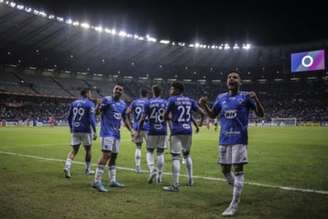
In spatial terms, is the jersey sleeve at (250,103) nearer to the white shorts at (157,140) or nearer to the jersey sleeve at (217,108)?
the jersey sleeve at (217,108)

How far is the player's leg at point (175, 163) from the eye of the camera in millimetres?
9281

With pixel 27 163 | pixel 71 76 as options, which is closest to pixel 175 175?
pixel 27 163

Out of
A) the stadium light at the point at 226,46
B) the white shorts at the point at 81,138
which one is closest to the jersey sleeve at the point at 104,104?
the white shorts at the point at 81,138

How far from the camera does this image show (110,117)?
9.80 m

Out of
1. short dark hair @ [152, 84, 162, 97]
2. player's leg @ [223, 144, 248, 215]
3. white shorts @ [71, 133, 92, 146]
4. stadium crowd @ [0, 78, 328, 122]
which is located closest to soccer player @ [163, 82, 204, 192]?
short dark hair @ [152, 84, 162, 97]

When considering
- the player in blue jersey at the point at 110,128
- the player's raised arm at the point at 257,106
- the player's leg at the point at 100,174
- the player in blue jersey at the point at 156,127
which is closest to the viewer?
the player's raised arm at the point at 257,106

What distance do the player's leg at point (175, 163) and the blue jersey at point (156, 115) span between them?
121 cm

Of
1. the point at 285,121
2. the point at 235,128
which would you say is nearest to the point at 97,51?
the point at 285,121

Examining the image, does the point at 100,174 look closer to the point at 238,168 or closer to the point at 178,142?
the point at 178,142

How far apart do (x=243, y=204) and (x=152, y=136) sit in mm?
3777

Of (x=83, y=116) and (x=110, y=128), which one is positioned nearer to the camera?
(x=110, y=128)

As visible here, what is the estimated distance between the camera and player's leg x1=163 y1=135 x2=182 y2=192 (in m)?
9.28

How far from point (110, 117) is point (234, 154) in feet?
13.1

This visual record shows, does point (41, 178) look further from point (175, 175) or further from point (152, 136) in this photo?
point (175, 175)
